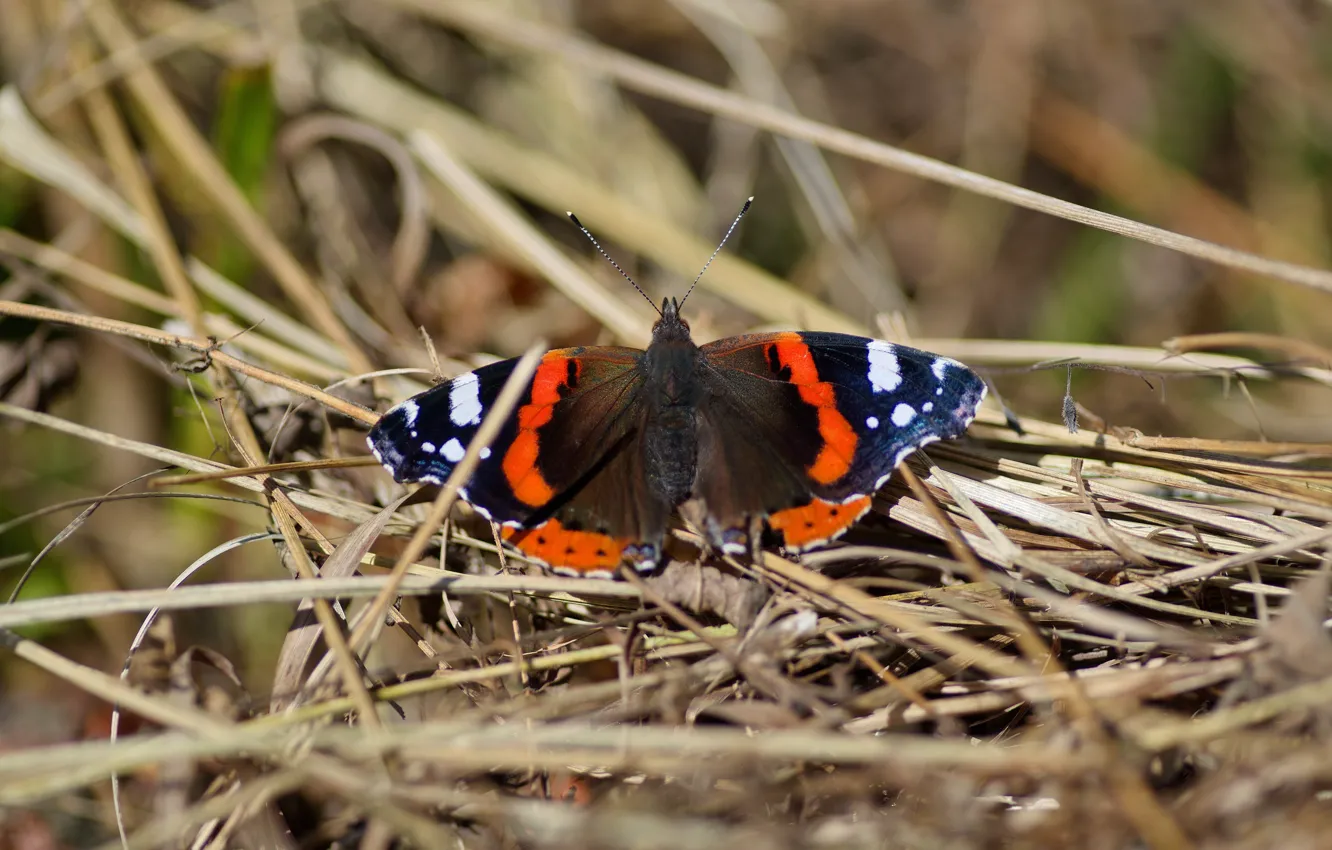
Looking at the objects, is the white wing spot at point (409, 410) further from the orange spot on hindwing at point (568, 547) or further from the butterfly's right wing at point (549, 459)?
the orange spot on hindwing at point (568, 547)

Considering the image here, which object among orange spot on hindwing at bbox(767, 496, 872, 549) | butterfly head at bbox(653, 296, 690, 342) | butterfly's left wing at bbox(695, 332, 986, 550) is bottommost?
orange spot on hindwing at bbox(767, 496, 872, 549)

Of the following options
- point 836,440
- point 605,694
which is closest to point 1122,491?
point 836,440

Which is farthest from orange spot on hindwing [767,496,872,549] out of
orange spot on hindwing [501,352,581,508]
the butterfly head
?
the butterfly head

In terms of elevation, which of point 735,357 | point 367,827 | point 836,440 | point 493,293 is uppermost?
point 493,293

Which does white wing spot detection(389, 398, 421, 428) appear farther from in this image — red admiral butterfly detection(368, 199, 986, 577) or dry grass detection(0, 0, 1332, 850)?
dry grass detection(0, 0, 1332, 850)

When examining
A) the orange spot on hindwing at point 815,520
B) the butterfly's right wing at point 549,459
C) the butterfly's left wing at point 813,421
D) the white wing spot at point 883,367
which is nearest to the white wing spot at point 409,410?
the butterfly's right wing at point 549,459

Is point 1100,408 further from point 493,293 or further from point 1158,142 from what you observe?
point 493,293
